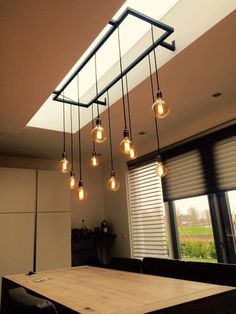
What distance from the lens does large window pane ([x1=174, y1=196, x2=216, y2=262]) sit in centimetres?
357

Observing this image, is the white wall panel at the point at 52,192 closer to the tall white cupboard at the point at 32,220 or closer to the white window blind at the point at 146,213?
the tall white cupboard at the point at 32,220

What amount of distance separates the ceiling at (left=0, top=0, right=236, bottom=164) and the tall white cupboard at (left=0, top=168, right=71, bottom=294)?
77 cm

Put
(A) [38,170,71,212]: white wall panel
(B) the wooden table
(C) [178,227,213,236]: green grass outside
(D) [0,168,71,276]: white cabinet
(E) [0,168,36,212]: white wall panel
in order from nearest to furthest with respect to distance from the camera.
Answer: (B) the wooden table, (C) [178,227,213,236]: green grass outside, (D) [0,168,71,276]: white cabinet, (E) [0,168,36,212]: white wall panel, (A) [38,170,71,212]: white wall panel

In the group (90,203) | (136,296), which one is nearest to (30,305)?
(136,296)

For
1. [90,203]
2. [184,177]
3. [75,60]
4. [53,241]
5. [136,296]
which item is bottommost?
[136,296]

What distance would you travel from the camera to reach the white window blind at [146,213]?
419 cm

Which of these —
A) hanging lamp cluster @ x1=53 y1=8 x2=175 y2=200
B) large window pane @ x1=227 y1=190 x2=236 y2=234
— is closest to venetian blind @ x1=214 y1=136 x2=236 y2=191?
large window pane @ x1=227 y1=190 x2=236 y2=234

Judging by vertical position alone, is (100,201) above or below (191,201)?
above

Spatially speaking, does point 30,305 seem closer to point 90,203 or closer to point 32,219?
point 32,219

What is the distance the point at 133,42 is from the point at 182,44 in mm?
706

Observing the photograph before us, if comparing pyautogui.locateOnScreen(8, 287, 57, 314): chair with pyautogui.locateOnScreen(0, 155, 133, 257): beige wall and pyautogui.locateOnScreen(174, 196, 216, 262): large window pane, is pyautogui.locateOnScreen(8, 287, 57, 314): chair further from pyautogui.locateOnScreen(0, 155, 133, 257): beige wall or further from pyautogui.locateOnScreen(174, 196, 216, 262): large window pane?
pyautogui.locateOnScreen(0, 155, 133, 257): beige wall

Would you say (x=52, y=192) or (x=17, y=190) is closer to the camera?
(x=17, y=190)

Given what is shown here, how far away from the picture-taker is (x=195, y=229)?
3.77 metres

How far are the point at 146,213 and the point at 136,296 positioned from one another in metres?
2.82
